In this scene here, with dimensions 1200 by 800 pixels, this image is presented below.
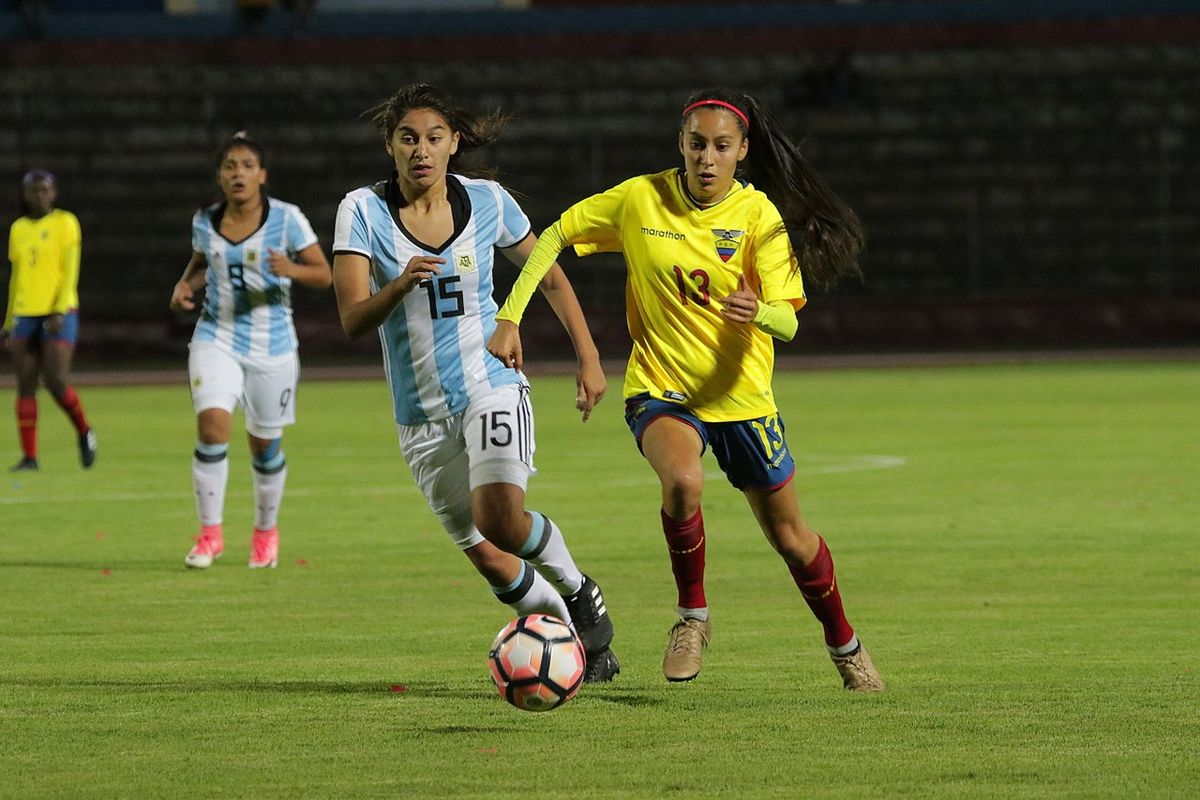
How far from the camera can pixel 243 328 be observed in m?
11.5

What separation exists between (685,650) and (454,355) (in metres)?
1.28

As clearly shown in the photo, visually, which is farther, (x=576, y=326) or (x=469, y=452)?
(x=576, y=326)

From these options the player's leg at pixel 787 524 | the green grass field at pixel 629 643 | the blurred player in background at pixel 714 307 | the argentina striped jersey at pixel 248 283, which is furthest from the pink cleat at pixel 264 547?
the player's leg at pixel 787 524

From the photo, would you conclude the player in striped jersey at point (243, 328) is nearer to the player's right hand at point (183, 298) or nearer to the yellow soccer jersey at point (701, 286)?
the player's right hand at point (183, 298)

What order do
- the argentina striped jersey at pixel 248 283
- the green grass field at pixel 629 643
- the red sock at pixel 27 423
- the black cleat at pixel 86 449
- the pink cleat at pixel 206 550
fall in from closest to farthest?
the green grass field at pixel 629 643
the pink cleat at pixel 206 550
the argentina striped jersey at pixel 248 283
the black cleat at pixel 86 449
the red sock at pixel 27 423

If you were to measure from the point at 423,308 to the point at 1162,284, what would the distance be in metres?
31.4

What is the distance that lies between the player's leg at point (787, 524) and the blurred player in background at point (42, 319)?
35.6 feet

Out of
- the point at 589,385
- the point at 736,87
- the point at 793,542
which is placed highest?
the point at 589,385

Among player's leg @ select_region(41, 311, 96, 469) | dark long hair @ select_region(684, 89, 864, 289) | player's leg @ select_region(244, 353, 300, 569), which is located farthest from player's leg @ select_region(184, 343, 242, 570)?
player's leg @ select_region(41, 311, 96, 469)

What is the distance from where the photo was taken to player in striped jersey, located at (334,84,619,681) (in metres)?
7.32

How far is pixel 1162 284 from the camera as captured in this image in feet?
122

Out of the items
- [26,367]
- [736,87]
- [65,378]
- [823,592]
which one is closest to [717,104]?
[823,592]

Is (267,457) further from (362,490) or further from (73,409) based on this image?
(73,409)

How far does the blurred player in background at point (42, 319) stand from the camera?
683 inches
